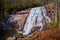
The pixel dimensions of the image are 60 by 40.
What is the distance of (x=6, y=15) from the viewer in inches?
85.7

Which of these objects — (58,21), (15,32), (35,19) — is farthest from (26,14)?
(58,21)

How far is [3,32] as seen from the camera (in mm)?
2180

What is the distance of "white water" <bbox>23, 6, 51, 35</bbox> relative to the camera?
208cm

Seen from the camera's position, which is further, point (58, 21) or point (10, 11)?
point (10, 11)

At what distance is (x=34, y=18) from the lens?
6.95 feet

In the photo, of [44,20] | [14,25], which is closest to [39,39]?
[44,20]

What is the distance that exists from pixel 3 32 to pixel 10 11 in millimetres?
282

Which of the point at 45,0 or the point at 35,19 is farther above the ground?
the point at 45,0

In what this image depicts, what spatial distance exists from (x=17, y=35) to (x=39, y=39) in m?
0.29

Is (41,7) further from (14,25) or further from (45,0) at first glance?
(14,25)

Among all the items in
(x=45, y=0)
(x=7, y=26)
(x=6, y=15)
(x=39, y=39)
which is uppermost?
(x=45, y=0)

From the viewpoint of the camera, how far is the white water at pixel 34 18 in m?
2.08

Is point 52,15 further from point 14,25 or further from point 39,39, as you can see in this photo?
point 14,25

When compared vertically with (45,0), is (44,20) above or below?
below
